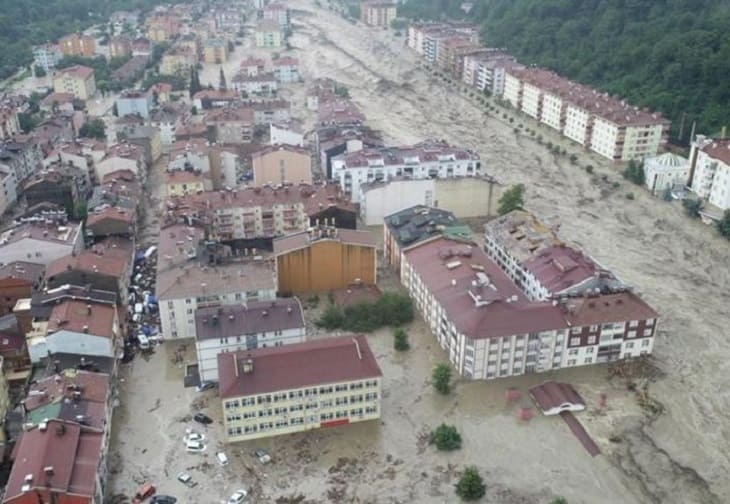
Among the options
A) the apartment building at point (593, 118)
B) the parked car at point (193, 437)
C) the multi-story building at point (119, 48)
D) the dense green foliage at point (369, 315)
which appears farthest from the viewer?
the multi-story building at point (119, 48)

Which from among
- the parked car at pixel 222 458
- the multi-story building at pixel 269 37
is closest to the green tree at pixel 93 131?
the parked car at pixel 222 458

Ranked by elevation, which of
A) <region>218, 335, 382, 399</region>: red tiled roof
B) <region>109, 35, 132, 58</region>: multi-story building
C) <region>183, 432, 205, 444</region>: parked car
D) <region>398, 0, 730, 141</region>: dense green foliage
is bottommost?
<region>183, 432, 205, 444</region>: parked car

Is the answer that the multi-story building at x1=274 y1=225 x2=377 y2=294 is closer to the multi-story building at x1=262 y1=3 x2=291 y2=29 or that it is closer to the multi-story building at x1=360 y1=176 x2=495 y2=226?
the multi-story building at x1=360 y1=176 x2=495 y2=226

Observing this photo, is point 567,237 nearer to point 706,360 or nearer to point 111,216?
point 706,360

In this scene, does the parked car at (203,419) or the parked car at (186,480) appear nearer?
the parked car at (186,480)

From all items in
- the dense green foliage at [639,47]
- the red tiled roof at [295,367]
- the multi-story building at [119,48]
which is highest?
the dense green foliage at [639,47]

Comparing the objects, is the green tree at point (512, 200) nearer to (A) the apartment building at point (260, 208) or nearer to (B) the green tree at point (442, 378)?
(A) the apartment building at point (260, 208)

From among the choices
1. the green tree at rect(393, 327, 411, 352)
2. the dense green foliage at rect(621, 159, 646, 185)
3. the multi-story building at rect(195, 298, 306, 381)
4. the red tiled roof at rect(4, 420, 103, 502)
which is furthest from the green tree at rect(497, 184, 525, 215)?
the red tiled roof at rect(4, 420, 103, 502)
